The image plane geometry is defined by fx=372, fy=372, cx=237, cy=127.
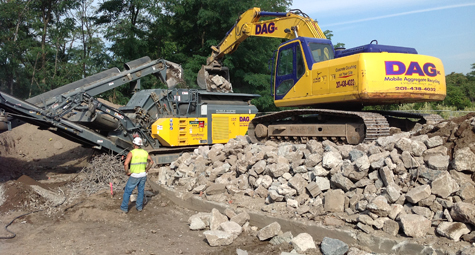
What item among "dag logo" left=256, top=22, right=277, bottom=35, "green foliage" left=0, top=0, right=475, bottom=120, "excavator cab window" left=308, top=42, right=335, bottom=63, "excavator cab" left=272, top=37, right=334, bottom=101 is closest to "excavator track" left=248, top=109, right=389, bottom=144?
"excavator cab" left=272, top=37, right=334, bottom=101

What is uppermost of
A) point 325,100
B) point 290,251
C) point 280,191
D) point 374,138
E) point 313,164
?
point 325,100

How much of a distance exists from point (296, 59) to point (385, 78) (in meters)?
2.13

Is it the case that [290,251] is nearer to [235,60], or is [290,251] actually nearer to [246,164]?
[246,164]

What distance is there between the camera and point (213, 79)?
40.2 feet

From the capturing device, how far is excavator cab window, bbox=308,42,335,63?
7.99 meters

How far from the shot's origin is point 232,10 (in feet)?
61.5

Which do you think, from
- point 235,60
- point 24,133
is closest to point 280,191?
point 24,133

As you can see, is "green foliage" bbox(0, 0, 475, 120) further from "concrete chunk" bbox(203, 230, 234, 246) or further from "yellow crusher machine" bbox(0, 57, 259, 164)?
"concrete chunk" bbox(203, 230, 234, 246)

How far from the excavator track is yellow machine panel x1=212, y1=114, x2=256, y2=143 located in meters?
2.42

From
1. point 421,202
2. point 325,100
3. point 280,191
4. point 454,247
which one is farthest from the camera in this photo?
point 325,100

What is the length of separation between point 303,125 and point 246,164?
153 cm

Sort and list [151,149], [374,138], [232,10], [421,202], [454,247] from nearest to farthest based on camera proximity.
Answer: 1. [454,247]
2. [421,202]
3. [374,138]
4. [151,149]
5. [232,10]

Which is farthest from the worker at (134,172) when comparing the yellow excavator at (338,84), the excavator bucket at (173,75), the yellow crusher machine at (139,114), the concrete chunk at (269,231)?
the excavator bucket at (173,75)

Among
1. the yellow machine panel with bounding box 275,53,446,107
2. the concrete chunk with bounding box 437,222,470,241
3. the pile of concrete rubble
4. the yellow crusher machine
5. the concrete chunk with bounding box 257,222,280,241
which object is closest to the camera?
the concrete chunk with bounding box 437,222,470,241
